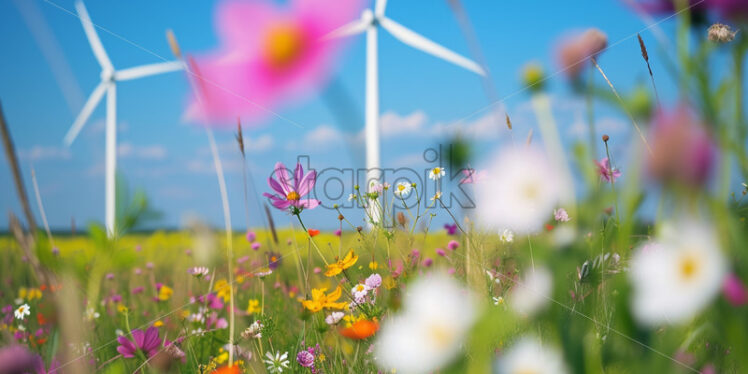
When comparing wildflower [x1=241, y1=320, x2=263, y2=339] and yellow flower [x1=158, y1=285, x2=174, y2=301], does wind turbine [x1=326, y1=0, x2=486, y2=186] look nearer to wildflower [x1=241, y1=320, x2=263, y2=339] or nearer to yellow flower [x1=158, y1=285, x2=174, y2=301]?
wildflower [x1=241, y1=320, x2=263, y2=339]

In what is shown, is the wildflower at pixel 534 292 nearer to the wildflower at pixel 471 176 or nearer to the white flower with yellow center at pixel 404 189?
the wildflower at pixel 471 176

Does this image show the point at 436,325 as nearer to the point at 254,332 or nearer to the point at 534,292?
the point at 534,292

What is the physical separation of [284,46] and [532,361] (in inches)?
5.0

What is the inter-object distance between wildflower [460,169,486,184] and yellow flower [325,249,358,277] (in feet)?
0.53

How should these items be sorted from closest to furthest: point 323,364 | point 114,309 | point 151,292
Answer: point 323,364
point 114,309
point 151,292

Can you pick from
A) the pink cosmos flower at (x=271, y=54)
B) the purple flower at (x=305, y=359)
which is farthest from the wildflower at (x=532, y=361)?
the purple flower at (x=305, y=359)

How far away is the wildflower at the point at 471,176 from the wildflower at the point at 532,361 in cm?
7

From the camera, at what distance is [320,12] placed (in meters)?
0.17

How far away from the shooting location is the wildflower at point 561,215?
166mm

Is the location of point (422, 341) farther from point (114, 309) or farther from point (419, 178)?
point (114, 309)

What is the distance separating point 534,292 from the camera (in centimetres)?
15

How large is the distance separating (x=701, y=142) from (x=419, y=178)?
22 centimetres

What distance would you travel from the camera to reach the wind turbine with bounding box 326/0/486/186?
25 centimetres

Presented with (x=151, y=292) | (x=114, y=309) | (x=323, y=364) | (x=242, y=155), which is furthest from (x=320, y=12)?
(x=151, y=292)
